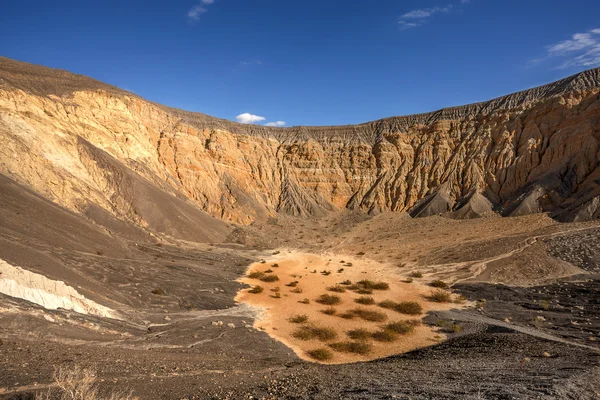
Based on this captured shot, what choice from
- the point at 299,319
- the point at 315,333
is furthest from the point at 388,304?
the point at 315,333

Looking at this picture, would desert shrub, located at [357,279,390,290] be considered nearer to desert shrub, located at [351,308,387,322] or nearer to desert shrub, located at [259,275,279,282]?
desert shrub, located at [351,308,387,322]

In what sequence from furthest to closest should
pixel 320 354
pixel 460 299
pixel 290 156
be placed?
pixel 290 156
pixel 460 299
pixel 320 354

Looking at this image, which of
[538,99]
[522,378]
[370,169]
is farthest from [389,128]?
[522,378]

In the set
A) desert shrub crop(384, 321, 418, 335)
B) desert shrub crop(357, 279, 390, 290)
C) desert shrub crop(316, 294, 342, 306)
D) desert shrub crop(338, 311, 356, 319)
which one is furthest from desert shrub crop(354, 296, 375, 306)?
desert shrub crop(384, 321, 418, 335)

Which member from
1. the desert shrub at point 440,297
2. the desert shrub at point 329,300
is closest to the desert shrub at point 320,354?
the desert shrub at point 329,300

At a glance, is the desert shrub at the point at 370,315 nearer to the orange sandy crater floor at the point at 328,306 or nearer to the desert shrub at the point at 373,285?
the orange sandy crater floor at the point at 328,306

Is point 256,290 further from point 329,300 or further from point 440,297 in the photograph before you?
point 440,297

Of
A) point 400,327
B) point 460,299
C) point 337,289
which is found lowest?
point 460,299

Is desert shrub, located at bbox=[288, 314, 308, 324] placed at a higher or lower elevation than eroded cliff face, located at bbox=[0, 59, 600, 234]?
lower
